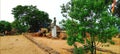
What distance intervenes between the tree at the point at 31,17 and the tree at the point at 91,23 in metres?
46.8

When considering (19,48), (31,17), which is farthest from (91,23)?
(31,17)

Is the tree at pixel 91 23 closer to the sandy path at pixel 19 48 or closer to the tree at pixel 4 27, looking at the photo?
the sandy path at pixel 19 48

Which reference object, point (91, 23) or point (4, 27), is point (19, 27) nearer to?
point (4, 27)

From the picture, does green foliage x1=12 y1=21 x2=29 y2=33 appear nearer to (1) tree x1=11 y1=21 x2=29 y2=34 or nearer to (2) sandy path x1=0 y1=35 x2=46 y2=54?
(1) tree x1=11 y1=21 x2=29 y2=34

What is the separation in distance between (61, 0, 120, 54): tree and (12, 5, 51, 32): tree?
153ft

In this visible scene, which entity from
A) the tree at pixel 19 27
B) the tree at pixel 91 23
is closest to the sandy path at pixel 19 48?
the tree at pixel 91 23

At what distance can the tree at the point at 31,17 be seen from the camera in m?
58.6

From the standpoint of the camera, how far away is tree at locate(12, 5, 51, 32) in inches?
2308

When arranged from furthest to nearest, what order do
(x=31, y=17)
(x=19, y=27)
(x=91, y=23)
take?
(x=31, y=17) → (x=19, y=27) → (x=91, y=23)

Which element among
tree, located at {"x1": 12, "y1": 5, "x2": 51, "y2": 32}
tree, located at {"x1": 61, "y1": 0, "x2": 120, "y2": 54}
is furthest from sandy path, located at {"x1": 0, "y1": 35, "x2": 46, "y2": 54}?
tree, located at {"x1": 12, "y1": 5, "x2": 51, "y2": 32}

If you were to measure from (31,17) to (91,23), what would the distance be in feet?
160

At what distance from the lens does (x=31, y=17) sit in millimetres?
59656

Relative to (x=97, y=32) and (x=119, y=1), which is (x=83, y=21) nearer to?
(x=97, y=32)

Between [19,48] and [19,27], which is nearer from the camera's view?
[19,48]
